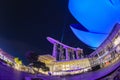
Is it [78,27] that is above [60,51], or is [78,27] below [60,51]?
above

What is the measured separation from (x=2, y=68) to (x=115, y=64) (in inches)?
310

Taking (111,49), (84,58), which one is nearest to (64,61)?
(84,58)

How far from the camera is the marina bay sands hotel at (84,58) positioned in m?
20.6

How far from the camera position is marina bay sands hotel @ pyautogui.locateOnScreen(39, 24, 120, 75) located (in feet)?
67.7

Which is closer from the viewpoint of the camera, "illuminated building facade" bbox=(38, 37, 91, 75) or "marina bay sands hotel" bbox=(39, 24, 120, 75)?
"marina bay sands hotel" bbox=(39, 24, 120, 75)

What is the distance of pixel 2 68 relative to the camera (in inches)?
663

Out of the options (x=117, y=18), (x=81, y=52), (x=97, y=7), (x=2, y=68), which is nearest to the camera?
(x=2, y=68)

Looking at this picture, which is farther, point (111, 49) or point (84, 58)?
point (84, 58)

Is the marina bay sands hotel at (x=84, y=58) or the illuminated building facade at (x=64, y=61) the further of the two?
the illuminated building facade at (x=64, y=61)

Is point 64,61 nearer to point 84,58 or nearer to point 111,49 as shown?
point 84,58

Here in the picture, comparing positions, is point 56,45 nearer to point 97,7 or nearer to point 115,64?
point 97,7

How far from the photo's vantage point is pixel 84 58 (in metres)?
27.1

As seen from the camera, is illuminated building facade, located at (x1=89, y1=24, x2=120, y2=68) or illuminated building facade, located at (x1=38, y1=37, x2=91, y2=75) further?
illuminated building facade, located at (x1=38, y1=37, x2=91, y2=75)

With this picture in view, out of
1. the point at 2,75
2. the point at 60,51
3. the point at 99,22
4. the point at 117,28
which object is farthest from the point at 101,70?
the point at 60,51
